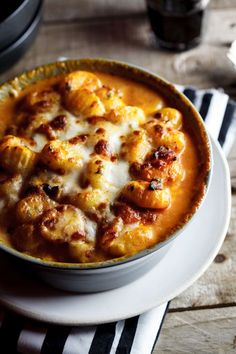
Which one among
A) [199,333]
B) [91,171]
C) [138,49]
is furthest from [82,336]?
[138,49]

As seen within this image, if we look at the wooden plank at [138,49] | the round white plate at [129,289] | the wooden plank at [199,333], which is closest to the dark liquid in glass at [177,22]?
the wooden plank at [138,49]

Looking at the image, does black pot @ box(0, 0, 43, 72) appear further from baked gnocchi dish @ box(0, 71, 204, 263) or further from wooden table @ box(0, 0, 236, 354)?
baked gnocchi dish @ box(0, 71, 204, 263)

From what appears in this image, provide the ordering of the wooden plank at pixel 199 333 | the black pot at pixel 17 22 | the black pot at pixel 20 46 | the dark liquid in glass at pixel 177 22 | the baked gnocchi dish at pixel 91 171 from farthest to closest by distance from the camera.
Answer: the dark liquid in glass at pixel 177 22, the black pot at pixel 20 46, the black pot at pixel 17 22, the wooden plank at pixel 199 333, the baked gnocchi dish at pixel 91 171

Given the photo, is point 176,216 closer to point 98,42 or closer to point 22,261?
point 22,261

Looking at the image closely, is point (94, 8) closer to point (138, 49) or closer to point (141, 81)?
point (138, 49)

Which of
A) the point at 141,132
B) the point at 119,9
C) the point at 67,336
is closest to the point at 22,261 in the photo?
the point at 67,336

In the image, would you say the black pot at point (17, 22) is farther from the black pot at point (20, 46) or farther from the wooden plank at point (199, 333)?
the wooden plank at point (199, 333)
